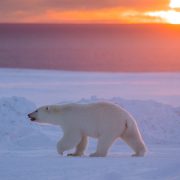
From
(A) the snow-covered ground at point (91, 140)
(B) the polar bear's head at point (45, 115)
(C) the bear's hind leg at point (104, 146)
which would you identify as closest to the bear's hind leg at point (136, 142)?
(A) the snow-covered ground at point (91, 140)

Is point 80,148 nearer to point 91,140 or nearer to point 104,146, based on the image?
point 104,146

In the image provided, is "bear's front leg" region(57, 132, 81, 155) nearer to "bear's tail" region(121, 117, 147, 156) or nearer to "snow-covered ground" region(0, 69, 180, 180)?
"snow-covered ground" region(0, 69, 180, 180)

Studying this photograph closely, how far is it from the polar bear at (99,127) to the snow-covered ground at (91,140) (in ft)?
0.70

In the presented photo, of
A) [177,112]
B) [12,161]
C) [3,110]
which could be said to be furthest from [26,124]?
[12,161]

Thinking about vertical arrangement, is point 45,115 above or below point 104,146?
below

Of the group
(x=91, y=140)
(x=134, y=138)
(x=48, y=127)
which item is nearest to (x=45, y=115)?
(x=134, y=138)

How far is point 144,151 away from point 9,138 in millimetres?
3602

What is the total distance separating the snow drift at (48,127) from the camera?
1105 cm

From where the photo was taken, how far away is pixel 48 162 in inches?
267

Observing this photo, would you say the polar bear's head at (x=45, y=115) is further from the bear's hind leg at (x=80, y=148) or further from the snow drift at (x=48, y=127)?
the snow drift at (x=48, y=127)

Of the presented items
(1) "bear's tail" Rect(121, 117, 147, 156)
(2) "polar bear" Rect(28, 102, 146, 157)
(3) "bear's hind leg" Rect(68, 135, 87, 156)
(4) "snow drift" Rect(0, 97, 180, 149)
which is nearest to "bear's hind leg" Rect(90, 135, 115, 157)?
(2) "polar bear" Rect(28, 102, 146, 157)

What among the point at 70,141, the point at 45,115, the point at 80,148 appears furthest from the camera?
the point at 45,115

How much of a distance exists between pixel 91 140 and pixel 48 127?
4.81 feet

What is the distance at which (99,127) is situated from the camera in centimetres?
808
